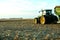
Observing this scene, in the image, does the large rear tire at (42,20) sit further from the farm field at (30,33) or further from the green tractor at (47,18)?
the farm field at (30,33)

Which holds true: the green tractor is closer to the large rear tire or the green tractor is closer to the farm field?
the large rear tire

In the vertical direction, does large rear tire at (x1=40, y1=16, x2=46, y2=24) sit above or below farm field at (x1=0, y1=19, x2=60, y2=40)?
below

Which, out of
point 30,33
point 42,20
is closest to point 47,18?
point 42,20

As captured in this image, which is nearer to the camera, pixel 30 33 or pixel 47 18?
pixel 30 33

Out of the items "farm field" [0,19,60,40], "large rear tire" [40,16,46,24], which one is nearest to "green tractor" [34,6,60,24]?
"large rear tire" [40,16,46,24]

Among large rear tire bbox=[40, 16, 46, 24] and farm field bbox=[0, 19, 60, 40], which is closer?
farm field bbox=[0, 19, 60, 40]

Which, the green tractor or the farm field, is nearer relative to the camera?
the farm field

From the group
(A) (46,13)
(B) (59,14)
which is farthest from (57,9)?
(A) (46,13)

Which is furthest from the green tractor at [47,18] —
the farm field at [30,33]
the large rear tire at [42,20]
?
the farm field at [30,33]

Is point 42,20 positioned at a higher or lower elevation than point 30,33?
lower

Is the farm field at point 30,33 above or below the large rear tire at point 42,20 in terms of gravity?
above

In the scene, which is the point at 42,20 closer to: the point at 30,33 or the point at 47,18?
the point at 47,18

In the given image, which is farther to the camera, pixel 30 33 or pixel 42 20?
pixel 42 20

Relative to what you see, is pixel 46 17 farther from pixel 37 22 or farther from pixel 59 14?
pixel 59 14
